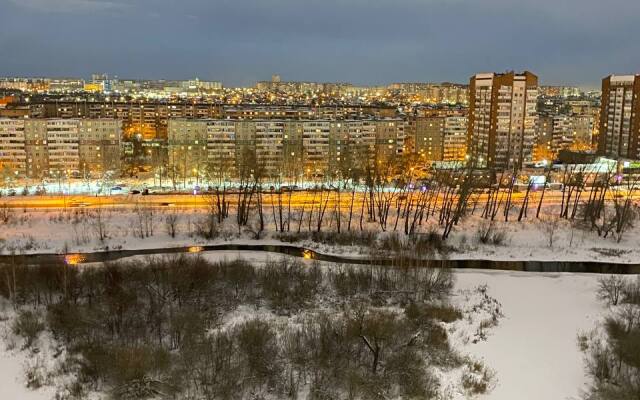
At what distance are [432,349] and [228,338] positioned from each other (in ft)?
11.3

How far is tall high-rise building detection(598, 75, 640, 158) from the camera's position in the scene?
37812mm

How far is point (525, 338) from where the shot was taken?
11.0 m

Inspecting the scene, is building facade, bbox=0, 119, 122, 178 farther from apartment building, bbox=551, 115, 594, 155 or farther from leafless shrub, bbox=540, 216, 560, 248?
apartment building, bbox=551, 115, 594, 155

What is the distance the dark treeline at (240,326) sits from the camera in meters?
9.13

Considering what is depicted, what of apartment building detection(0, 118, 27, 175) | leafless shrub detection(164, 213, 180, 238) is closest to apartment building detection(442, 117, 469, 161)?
leafless shrub detection(164, 213, 180, 238)

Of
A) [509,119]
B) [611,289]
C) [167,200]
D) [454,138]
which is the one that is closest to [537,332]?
[611,289]

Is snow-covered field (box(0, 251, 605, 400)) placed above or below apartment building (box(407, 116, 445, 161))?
below

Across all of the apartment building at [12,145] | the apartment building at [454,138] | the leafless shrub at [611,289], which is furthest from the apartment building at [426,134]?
the leafless shrub at [611,289]

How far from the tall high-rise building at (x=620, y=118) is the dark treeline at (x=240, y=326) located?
28.9m

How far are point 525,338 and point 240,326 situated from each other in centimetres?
504

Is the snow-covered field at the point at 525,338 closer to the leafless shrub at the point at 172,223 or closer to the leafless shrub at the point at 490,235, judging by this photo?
the leafless shrub at the point at 490,235

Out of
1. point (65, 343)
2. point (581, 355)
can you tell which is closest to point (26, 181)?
point (65, 343)

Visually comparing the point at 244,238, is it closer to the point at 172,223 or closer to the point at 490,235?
the point at 172,223

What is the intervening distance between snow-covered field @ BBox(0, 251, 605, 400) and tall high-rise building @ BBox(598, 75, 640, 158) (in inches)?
1046
